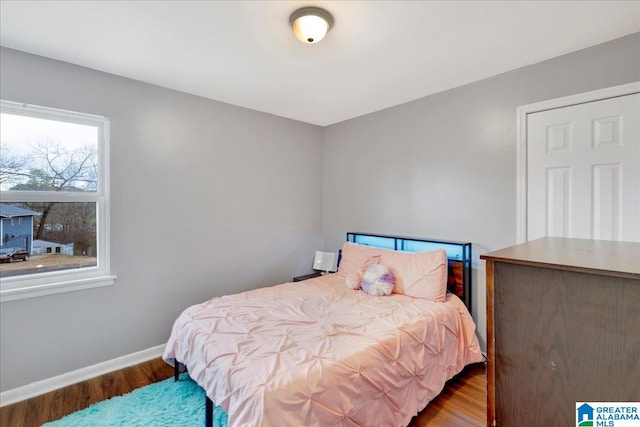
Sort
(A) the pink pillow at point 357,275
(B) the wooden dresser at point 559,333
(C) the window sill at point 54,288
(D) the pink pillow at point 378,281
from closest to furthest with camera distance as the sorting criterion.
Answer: (B) the wooden dresser at point 559,333, (C) the window sill at point 54,288, (D) the pink pillow at point 378,281, (A) the pink pillow at point 357,275

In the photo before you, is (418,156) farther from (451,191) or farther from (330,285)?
(330,285)

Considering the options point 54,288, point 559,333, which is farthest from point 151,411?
point 559,333

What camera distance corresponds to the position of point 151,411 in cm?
190

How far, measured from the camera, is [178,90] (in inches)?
107

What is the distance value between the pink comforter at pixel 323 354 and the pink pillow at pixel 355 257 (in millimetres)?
460

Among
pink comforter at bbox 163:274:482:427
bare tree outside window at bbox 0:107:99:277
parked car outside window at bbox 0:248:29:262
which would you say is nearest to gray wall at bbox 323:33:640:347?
pink comforter at bbox 163:274:482:427

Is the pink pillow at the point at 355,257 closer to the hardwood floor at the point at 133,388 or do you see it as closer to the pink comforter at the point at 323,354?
the pink comforter at the point at 323,354

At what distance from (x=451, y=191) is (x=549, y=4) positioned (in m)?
1.47

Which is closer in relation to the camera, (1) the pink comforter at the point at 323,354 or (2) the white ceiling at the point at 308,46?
(1) the pink comforter at the point at 323,354

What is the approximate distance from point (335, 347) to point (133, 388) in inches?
66.3

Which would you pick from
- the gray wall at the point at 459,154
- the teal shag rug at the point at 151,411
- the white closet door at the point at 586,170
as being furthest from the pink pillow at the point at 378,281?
the teal shag rug at the point at 151,411

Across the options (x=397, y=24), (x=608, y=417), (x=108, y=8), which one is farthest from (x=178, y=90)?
(x=608, y=417)

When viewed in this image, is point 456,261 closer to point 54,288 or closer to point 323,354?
point 323,354

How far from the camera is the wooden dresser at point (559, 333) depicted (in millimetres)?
613
